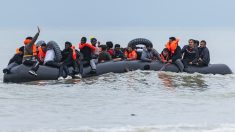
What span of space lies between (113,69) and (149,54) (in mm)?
1848

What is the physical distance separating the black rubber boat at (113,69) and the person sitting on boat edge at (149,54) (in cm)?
21

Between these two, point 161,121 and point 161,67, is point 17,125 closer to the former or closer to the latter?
point 161,121

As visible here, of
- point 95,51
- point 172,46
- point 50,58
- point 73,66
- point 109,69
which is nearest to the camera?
point 50,58

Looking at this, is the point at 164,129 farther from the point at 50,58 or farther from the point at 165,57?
the point at 165,57

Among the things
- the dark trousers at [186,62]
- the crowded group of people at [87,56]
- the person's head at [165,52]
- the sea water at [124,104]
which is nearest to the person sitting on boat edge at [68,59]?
the crowded group of people at [87,56]

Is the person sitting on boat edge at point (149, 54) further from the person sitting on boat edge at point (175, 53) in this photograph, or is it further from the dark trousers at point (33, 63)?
the dark trousers at point (33, 63)

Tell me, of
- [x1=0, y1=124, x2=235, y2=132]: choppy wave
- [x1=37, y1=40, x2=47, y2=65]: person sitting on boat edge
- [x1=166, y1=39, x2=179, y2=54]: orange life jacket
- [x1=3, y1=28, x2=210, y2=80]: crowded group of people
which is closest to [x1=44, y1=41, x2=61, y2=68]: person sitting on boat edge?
[x1=3, y1=28, x2=210, y2=80]: crowded group of people

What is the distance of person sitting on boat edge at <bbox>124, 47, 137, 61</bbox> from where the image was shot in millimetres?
28239

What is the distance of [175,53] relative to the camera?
1092 inches

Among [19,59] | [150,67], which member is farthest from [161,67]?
[19,59]

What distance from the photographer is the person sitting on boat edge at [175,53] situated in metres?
27.6

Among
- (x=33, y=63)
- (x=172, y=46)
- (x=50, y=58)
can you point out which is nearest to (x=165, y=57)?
(x=172, y=46)

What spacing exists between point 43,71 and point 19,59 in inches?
44.3

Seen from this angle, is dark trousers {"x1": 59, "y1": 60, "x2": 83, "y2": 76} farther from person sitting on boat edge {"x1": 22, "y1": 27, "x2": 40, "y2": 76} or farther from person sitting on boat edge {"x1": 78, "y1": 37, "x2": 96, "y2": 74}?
person sitting on boat edge {"x1": 22, "y1": 27, "x2": 40, "y2": 76}
